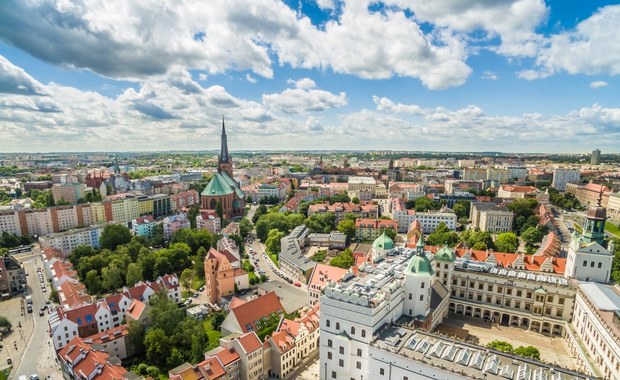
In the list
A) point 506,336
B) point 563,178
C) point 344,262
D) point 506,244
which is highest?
point 563,178

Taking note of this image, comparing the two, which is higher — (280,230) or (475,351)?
(475,351)

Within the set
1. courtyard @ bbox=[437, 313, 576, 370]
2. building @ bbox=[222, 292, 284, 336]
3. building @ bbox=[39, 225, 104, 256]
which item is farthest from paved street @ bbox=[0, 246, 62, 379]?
courtyard @ bbox=[437, 313, 576, 370]

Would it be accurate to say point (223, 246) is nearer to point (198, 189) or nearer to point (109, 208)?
point (109, 208)

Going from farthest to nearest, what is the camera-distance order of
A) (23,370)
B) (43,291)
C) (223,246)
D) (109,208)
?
(109,208)
(223,246)
(43,291)
(23,370)

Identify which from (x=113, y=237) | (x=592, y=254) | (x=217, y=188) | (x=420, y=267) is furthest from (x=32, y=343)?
(x=592, y=254)

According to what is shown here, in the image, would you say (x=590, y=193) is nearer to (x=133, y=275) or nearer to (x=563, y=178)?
(x=563, y=178)

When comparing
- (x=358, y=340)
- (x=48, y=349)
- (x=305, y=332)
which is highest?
(x=358, y=340)

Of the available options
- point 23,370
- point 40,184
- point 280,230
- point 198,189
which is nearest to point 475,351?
point 23,370
